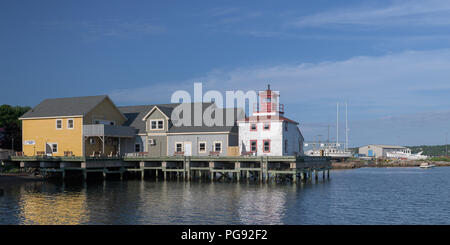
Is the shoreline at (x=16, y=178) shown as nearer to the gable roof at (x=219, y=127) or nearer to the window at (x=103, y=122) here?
the window at (x=103, y=122)

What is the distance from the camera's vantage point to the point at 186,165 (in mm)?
49438

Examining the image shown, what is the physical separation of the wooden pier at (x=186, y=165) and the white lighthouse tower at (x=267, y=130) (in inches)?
60.5

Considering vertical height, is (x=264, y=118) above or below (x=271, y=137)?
above

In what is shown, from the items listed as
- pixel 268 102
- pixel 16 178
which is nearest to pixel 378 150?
pixel 268 102

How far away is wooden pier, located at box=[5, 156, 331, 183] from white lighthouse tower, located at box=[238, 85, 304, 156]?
154cm

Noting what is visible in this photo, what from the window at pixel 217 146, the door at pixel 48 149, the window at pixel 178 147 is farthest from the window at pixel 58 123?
the window at pixel 217 146

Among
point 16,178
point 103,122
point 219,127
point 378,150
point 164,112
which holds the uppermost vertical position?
point 164,112

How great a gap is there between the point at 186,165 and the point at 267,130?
9.72 meters

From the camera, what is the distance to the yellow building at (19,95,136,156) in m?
51.5

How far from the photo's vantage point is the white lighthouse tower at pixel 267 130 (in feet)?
158

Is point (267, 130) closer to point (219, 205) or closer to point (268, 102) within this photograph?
point (268, 102)

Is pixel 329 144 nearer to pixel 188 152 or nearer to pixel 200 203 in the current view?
pixel 188 152

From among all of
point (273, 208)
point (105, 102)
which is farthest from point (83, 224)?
point (105, 102)

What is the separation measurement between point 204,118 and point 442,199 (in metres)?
27.9
